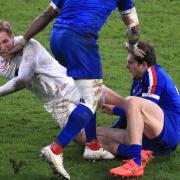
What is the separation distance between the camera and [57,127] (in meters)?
6.80

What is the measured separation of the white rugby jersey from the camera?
5227 mm

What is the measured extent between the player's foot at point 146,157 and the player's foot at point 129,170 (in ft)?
0.74

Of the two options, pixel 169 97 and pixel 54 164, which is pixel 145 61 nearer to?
pixel 169 97

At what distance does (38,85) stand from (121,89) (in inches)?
125

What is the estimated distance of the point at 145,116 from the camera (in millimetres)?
5258

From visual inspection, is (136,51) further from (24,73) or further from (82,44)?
(24,73)

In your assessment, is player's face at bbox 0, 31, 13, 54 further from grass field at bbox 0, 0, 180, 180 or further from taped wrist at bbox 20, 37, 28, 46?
grass field at bbox 0, 0, 180, 180

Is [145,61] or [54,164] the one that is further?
[145,61]

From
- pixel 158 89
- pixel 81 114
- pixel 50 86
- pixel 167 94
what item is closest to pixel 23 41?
pixel 50 86

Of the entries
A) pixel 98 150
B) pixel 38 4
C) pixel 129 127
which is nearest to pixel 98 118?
pixel 98 150

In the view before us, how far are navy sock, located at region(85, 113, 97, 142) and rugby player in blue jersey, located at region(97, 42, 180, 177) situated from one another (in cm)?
23

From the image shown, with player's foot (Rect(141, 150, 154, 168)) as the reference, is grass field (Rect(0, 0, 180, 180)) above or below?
below

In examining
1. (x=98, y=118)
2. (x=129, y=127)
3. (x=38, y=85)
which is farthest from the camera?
(x=98, y=118)

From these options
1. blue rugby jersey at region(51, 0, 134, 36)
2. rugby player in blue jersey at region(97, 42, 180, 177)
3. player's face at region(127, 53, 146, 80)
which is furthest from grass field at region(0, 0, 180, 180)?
blue rugby jersey at region(51, 0, 134, 36)
